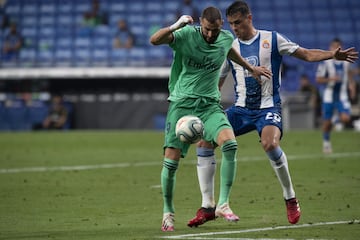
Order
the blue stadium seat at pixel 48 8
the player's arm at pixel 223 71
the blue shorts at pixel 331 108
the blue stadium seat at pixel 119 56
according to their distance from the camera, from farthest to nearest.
→ the blue stadium seat at pixel 48 8, the blue stadium seat at pixel 119 56, the blue shorts at pixel 331 108, the player's arm at pixel 223 71

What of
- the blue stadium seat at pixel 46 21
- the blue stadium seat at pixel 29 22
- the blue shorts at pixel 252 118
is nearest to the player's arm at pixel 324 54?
the blue shorts at pixel 252 118

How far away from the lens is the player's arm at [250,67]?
32.1 feet

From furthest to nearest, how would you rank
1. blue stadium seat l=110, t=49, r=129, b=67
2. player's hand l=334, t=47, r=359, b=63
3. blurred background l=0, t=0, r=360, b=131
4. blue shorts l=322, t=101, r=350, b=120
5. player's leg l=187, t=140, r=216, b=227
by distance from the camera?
1. blue stadium seat l=110, t=49, r=129, b=67
2. blurred background l=0, t=0, r=360, b=131
3. blue shorts l=322, t=101, r=350, b=120
4. player's hand l=334, t=47, r=359, b=63
5. player's leg l=187, t=140, r=216, b=227

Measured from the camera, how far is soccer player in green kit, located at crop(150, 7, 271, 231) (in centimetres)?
935

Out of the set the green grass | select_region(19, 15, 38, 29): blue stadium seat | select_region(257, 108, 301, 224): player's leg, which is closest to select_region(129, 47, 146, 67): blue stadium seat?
select_region(19, 15, 38, 29): blue stadium seat

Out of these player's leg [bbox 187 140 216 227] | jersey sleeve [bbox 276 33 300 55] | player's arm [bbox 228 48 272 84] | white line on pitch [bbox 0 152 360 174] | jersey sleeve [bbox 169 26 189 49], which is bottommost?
white line on pitch [bbox 0 152 360 174]

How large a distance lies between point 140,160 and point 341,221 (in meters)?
9.77

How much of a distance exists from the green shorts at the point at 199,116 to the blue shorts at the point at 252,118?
0.67 m

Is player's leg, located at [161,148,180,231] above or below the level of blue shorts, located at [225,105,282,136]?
below

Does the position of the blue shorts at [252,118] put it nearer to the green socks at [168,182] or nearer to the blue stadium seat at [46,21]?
the green socks at [168,182]

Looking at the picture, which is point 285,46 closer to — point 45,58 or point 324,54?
point 324,54

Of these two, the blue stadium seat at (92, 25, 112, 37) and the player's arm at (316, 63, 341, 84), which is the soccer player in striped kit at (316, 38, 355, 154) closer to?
the player's arm at (316, 63, 341, 84)

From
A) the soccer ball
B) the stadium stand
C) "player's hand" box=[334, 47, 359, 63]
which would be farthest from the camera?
the stadium stand

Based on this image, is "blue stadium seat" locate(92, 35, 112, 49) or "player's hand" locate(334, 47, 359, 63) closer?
"player's hand" locate(334, 47, 359, 63)
